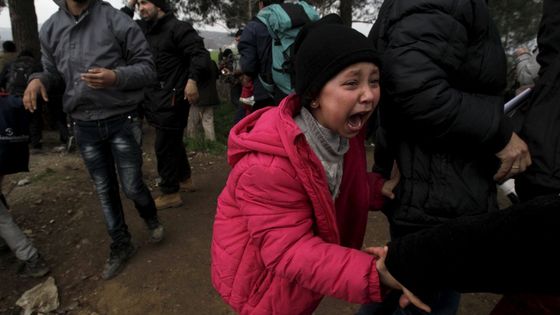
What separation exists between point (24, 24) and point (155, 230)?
235 inches

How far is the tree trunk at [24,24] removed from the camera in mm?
6887

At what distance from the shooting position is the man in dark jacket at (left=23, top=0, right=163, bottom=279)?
2553 mm

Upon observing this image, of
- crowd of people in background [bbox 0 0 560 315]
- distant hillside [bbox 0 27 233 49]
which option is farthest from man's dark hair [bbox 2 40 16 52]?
crowd of people in background [bbox 0 0 560 315]

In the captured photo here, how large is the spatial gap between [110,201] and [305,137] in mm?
2205

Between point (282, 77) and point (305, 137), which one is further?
point (282, 77)

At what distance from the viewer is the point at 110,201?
9.58ft

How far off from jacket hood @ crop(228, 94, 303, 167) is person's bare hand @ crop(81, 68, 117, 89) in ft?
4.81

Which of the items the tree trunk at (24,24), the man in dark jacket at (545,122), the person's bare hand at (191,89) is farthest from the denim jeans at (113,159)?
the tree trunk at (24,24)

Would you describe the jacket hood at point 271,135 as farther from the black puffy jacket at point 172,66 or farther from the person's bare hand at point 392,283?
the black puffy jacket at point 172,66

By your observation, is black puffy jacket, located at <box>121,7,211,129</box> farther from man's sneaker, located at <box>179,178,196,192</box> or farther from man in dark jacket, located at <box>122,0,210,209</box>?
man's sneaker, located at <box>179,178,196,192</box>

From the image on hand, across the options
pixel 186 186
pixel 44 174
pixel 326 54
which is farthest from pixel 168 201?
pixel 326 54

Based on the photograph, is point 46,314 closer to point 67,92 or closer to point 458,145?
point 67,92

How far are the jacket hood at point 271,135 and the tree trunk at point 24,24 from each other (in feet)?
24.2

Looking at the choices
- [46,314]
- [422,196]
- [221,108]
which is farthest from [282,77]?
[221,108]
